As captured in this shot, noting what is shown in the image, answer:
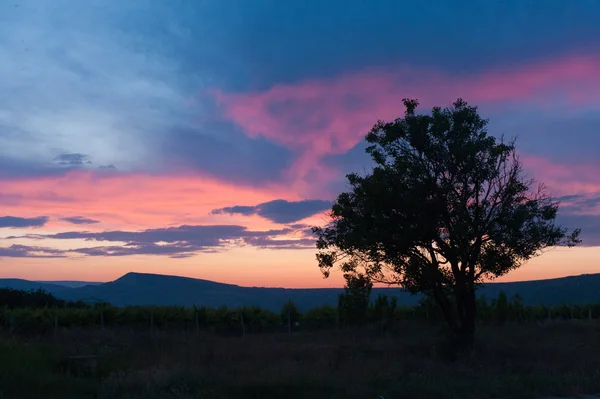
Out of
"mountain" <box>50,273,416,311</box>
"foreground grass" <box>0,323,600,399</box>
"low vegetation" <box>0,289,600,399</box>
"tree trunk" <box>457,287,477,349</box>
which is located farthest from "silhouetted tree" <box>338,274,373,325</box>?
"mountain" <box>50,273,416,311</box>

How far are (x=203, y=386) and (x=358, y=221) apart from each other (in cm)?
1001

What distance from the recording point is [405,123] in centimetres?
2231

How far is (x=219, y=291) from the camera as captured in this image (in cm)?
13400

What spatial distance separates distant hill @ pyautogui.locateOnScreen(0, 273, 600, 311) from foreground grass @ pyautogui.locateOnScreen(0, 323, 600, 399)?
79.6m

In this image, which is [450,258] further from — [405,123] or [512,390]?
[512,390]

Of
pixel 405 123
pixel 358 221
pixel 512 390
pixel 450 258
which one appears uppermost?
pixel 405 123

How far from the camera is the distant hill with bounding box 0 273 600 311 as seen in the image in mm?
106688

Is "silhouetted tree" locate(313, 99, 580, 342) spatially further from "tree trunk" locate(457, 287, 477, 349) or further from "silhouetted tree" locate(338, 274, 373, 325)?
"silhouetted tree" locate(338, 274, 373, 325)

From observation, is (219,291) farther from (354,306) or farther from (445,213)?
(445,213)

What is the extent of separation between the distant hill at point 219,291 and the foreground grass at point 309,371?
79572 millimetres

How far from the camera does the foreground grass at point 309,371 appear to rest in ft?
44.5

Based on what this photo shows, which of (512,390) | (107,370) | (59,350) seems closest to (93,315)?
(59,350)

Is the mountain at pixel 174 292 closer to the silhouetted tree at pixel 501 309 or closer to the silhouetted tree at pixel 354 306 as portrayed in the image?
the silhouetted tree at pixel 501 309

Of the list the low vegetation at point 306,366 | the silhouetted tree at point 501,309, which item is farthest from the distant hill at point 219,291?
the low vegetation at point 306,366
